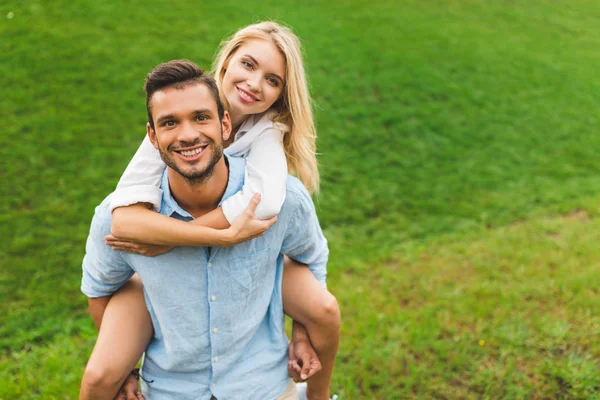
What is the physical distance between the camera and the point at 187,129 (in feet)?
6.22

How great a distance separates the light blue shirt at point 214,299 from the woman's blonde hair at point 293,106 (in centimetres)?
38

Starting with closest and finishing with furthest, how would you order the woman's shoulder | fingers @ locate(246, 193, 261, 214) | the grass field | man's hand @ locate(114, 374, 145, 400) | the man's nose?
the man's nose
fingers @ locate(246, 193, 261, 214)
man's hand @ locate(114, 374, 145, 400)
the woman's shoulder
the grass field

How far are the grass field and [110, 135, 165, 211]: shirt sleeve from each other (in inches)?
71.9

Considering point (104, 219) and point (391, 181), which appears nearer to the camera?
point (104, 219)

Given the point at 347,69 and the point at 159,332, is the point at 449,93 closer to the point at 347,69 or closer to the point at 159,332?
the point at 347,69

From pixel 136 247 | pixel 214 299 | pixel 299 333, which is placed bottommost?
pixel 299 333

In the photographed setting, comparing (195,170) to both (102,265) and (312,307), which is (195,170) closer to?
→ (102,265)

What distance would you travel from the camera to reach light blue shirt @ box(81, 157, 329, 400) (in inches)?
80.9

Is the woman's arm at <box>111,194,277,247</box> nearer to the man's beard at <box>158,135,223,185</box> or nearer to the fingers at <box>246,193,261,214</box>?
the fingers at <box>246,193,261,214</box>

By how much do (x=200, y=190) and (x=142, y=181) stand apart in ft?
0.76

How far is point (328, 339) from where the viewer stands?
2.38 metres

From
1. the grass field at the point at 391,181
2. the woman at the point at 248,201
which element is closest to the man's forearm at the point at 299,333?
the woman at the point at 248,201

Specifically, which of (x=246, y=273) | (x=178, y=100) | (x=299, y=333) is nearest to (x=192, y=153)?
(x=178, y=100)

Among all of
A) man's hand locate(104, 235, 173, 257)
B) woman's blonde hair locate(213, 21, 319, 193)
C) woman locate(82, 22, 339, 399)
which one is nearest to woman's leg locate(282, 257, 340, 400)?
woman locate(82, 22, 339, 399)
